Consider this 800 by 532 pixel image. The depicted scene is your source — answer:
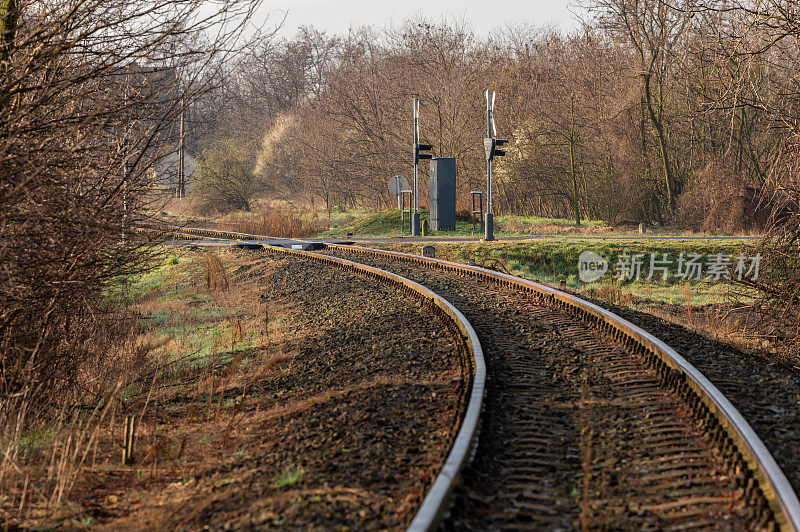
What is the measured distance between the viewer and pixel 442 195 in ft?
88.3

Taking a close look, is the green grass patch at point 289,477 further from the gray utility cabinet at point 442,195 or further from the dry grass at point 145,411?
the gray utility cabinet at point 442,195

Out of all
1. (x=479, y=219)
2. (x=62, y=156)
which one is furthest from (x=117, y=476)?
(x=479, y=219)

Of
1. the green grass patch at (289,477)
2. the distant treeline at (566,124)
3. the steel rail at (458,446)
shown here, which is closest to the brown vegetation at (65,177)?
the green grass patch at (289,477)

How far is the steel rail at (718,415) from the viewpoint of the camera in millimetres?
3951

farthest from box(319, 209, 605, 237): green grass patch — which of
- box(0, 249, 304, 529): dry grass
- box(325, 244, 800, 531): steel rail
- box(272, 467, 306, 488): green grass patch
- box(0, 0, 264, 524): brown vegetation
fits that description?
box(272, 467, 306, 488): green grass patch

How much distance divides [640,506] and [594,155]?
2880 cm

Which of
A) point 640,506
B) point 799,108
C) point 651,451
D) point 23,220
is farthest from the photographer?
point 799,108

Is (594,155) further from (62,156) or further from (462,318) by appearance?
(62,156)

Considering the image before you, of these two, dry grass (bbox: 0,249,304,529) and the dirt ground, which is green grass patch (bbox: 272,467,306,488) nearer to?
the dirt ground

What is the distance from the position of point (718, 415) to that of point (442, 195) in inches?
863

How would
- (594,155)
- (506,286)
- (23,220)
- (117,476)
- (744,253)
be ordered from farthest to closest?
(594,155) → (744,253) → (506,286) → (23,220) → (117,476)

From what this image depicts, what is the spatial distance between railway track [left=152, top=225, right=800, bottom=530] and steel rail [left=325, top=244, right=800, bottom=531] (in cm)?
1

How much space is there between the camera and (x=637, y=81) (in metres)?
29.4

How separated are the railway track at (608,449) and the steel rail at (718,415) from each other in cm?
1
